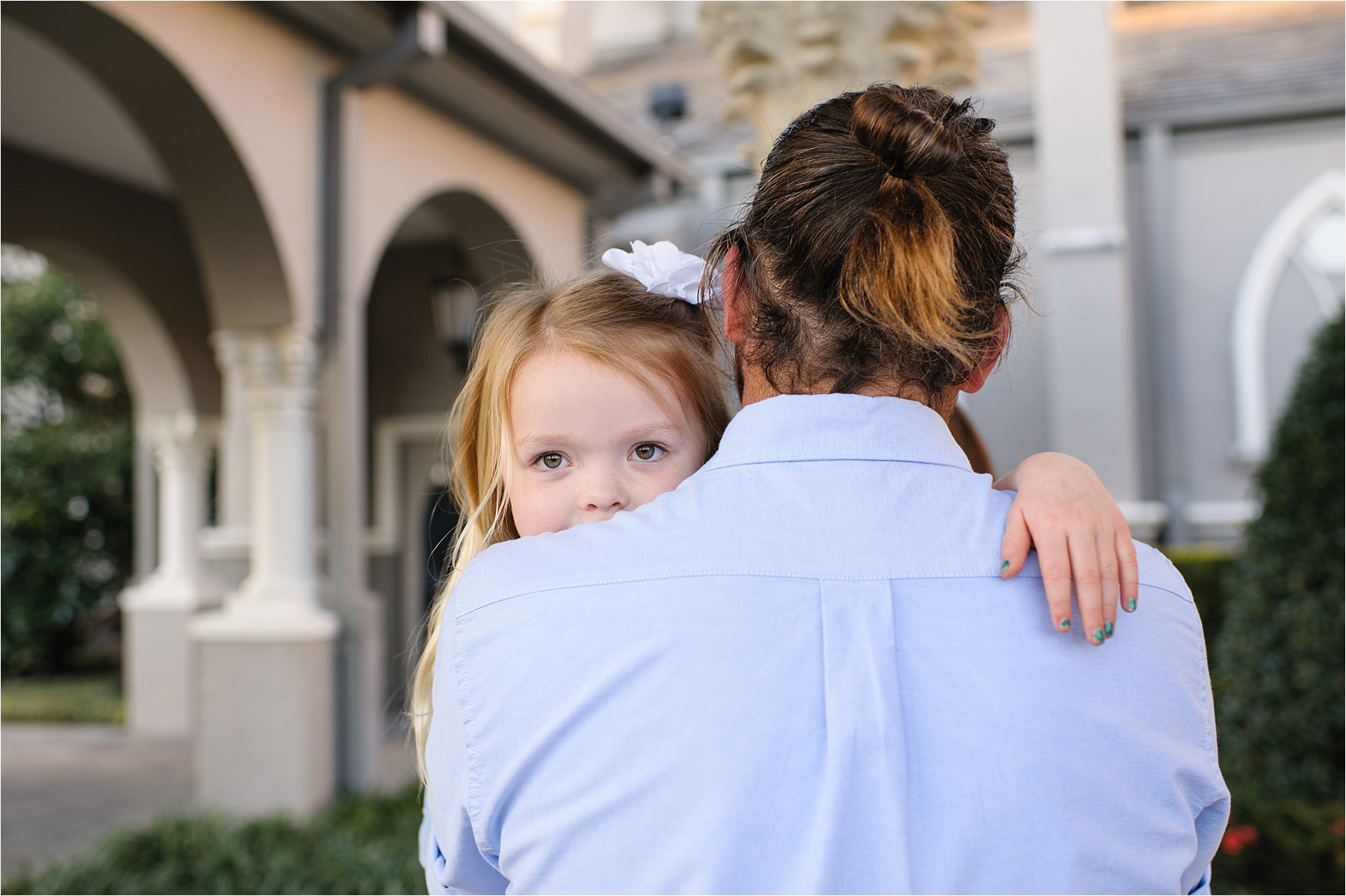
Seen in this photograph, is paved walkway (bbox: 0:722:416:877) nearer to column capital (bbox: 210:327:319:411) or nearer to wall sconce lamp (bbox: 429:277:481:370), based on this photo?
column capital (bbox: 210:327:319:411)

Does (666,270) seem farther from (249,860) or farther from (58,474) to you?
(58,474)

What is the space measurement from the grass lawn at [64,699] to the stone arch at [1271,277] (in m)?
9.89

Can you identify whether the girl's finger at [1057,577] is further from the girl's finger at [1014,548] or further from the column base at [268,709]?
the column base at [268,709]

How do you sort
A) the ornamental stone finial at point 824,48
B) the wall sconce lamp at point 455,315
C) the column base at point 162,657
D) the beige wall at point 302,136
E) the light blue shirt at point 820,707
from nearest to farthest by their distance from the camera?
the light blue shirt at point 820,707 → the ornamental stone finial at point 824,48 → the beige wall at point 302,136 → the wall sconce lamp at point 455,315 → the column base at point 162,657

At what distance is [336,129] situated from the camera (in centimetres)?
530

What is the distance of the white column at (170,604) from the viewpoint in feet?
28.4

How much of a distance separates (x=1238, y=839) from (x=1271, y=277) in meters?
6.38

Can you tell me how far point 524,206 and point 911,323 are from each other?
6106 millimetres

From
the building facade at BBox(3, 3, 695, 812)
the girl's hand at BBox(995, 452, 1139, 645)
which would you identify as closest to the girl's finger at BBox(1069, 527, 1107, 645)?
the girl's hand at BBox(995, 452, 1139, 645)

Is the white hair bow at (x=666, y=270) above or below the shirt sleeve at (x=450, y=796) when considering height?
above

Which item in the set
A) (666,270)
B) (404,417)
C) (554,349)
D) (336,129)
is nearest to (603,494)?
(554,349)

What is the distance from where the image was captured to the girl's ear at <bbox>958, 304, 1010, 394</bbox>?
1055 millimetres

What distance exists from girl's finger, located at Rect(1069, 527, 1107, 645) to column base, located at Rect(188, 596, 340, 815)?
4839 millimetres

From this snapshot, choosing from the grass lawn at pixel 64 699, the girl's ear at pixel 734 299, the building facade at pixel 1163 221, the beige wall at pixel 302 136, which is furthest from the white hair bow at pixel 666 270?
the grass lawn at pixel 64 699
